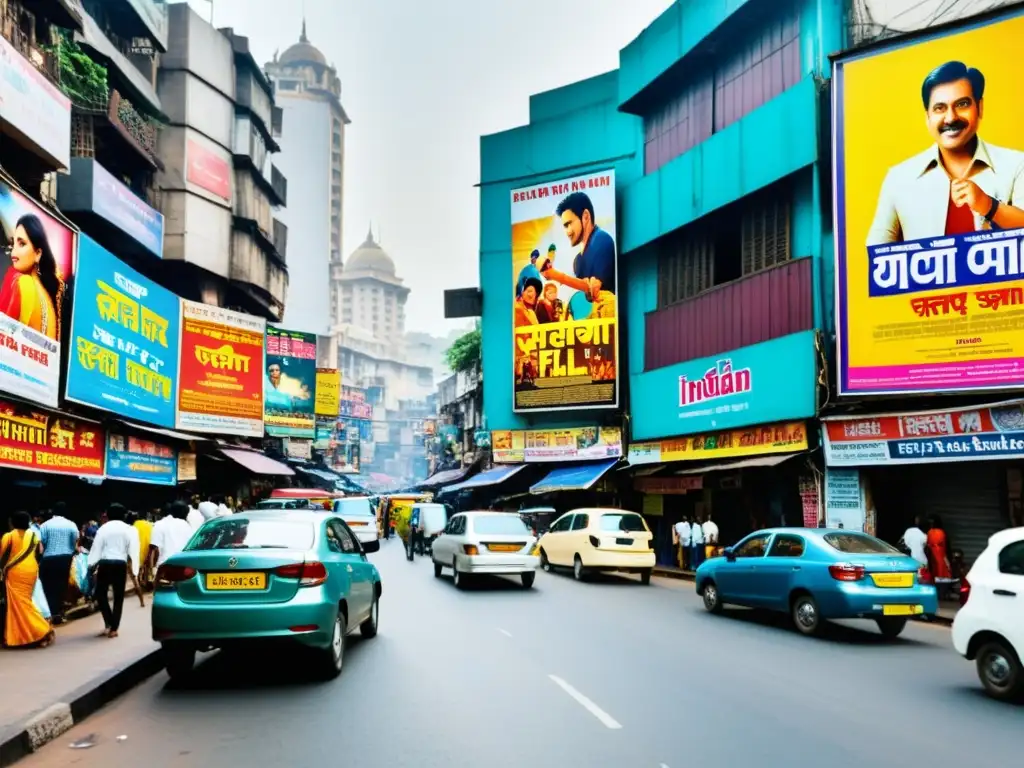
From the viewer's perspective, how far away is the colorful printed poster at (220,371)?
3119 centimetres

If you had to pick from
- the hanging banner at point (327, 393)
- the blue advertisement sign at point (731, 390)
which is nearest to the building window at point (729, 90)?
the blue advertisement sign at point (731, 390)

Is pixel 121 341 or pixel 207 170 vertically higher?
pixel 207 170

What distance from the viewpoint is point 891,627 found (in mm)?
12352

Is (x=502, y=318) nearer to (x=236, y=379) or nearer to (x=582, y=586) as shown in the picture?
(x=236, y=379)

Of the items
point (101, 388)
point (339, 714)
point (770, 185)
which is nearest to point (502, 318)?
point (770, 185)

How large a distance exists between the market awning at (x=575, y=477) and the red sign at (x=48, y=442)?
15.2 metres

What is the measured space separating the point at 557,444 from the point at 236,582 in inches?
1055

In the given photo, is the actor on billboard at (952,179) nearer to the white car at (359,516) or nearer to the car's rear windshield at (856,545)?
the car's rear windshield at (856,545)

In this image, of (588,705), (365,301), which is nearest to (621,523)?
(588,705)

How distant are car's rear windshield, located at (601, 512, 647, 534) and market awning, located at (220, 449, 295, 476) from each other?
59.2 ft

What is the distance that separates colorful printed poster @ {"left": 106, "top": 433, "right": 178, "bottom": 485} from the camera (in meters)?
22.8

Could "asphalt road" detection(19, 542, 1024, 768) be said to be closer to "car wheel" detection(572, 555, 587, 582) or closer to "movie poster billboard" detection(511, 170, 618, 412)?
"car wheel" detection(572, 555, 587, 582)

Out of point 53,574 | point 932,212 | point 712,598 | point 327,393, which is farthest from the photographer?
point 327,393

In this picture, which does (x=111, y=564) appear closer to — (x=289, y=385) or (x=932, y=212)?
(x=932, y=212)
